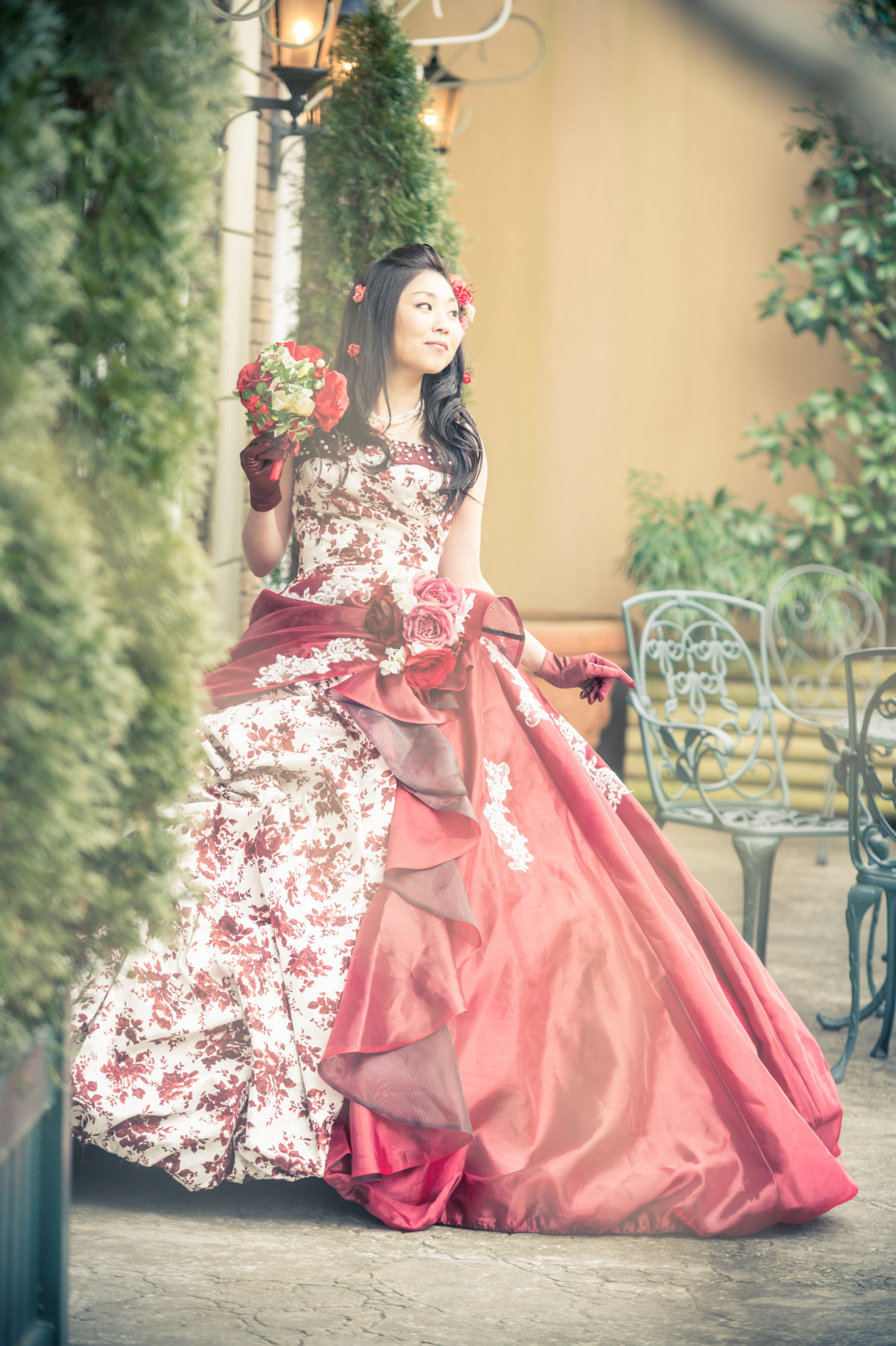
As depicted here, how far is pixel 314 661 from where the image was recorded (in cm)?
244

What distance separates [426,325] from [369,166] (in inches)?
60.7

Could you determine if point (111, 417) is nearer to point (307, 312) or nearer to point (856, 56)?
point (856, 56)

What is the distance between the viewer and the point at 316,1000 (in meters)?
2.16

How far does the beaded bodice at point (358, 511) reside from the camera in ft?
8.59

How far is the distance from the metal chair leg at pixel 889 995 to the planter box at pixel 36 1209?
2196 mm

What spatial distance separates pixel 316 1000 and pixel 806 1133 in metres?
0.87

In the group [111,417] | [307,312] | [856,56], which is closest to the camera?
[856,56]

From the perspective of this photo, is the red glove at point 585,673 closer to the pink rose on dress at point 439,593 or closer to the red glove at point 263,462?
the pink rose on dress at point 439,593

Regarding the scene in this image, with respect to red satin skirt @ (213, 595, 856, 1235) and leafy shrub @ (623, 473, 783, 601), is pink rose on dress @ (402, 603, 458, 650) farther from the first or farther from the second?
leafy shrub @ (623, 473, 783, 601)

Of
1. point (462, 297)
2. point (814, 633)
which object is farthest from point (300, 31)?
point (814, 633)

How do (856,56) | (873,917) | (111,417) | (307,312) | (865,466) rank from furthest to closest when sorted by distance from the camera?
1. (865,466)
2. (307,312)
3. (873,917)
4. (111,417)
5. (856,56)

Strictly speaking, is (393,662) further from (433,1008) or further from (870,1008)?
(870,1008)

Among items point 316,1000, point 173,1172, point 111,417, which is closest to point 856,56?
point 111,417

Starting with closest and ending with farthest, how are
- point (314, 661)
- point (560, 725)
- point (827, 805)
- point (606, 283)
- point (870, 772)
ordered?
point (314, 661), point (560, 725), point (870, 772), point (827, 805), point (606, 283)
